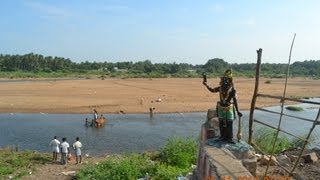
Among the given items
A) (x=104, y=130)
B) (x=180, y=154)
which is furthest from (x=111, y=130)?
(x=180, y=154)

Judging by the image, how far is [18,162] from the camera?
1734cm

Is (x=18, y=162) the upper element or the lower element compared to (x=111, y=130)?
upper

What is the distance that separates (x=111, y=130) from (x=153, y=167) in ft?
50.6

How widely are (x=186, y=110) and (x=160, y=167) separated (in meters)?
26.7

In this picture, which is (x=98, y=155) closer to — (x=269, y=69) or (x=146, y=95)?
(x=146, y=95)

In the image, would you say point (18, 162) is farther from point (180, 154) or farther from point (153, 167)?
point (180, 154)

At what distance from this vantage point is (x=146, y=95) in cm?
5141

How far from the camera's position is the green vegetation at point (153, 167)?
14133 mm

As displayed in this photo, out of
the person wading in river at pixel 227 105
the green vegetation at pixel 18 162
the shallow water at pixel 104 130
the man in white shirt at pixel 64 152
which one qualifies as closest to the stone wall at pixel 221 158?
the person wading in river at pixel 227 105

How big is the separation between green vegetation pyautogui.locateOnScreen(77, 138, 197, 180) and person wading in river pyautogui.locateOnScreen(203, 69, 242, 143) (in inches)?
175

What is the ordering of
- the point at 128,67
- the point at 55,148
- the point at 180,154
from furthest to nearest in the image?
the point at 128,67 → the point at 55,148 → the point at 180,154

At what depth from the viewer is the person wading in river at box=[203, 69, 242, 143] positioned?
9.10 meters

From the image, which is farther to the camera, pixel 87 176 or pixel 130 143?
pixel 130 143

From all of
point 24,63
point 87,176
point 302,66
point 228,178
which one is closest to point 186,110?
point 87,176
